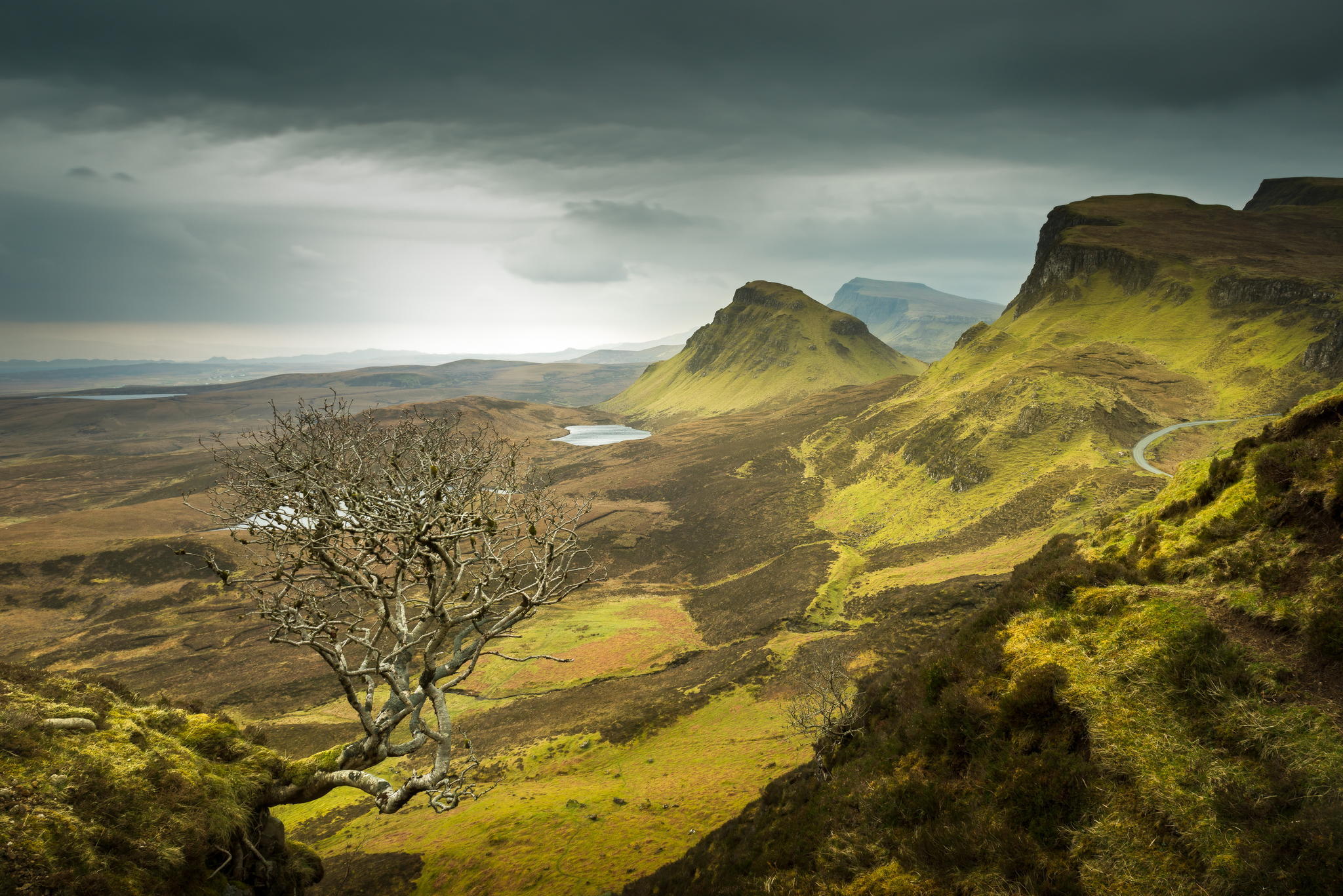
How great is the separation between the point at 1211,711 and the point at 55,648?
82.9 metres

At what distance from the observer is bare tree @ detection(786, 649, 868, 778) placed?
49.8ft

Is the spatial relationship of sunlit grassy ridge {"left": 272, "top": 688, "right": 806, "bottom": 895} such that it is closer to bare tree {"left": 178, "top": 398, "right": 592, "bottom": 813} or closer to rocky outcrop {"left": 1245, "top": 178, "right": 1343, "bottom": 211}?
bare tree {"left": 178, "top": 398, "right": 592, "bottom": 813}

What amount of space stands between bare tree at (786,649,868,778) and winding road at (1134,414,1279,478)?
4228 centimetres

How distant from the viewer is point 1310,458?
32.3ft

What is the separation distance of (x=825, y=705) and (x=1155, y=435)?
63047mm

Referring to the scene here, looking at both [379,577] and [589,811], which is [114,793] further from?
[589,811]

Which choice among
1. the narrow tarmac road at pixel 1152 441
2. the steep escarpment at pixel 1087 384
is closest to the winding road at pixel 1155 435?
the narrow tarmac road at pixel 1152 441

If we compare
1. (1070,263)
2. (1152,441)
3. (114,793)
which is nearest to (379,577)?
(114,793)

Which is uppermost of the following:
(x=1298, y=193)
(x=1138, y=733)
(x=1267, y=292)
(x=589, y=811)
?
(x=1298, y=193)

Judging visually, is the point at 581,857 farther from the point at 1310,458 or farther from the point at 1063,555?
the point at 1310,458

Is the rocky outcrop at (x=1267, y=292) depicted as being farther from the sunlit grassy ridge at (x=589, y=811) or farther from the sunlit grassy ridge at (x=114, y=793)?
the sunlit grassy ridge at (x=114, y=793)

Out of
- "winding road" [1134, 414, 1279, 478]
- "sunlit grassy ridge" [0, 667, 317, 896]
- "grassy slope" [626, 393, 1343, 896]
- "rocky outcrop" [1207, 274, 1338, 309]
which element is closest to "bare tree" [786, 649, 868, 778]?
"grassy slope" [626, 393, 1343, 896]

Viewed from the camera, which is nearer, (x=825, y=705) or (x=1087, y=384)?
(x=825, y=705)

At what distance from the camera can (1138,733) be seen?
292 inches
